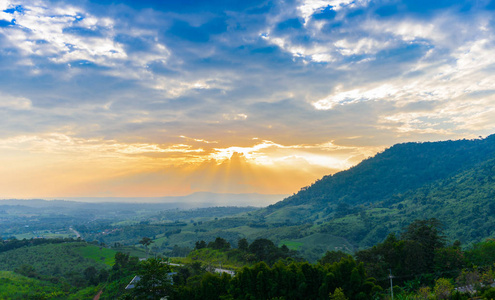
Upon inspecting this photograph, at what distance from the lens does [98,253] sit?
108 metres

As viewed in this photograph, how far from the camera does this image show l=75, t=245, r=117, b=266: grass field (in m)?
103

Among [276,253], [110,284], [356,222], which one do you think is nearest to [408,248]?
[276,253]

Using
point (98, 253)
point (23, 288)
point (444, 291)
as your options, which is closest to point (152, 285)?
point (444, 291)

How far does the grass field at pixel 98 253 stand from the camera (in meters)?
103

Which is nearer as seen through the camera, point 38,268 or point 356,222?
point 38,268

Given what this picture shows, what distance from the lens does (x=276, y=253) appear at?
65312 millimetres

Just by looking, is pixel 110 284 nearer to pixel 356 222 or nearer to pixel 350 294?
pixel 350 294

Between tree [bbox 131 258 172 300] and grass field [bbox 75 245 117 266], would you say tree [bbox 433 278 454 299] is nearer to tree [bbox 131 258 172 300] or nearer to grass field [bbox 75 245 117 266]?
tree [bbox 131 258 172 300]

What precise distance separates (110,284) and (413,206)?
496 feet

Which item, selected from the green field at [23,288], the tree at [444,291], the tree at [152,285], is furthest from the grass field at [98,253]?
the tree at [444,291]

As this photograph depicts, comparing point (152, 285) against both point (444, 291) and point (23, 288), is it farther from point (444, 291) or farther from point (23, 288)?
point (23, 288)

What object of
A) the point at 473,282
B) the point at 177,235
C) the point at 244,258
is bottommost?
the point at 177,235

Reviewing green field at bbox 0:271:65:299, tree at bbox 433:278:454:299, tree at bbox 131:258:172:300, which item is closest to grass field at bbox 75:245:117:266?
green field at bbox 0:271:65:299

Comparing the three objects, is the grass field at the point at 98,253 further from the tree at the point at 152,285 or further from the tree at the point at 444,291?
the tree at the point at 444,291
